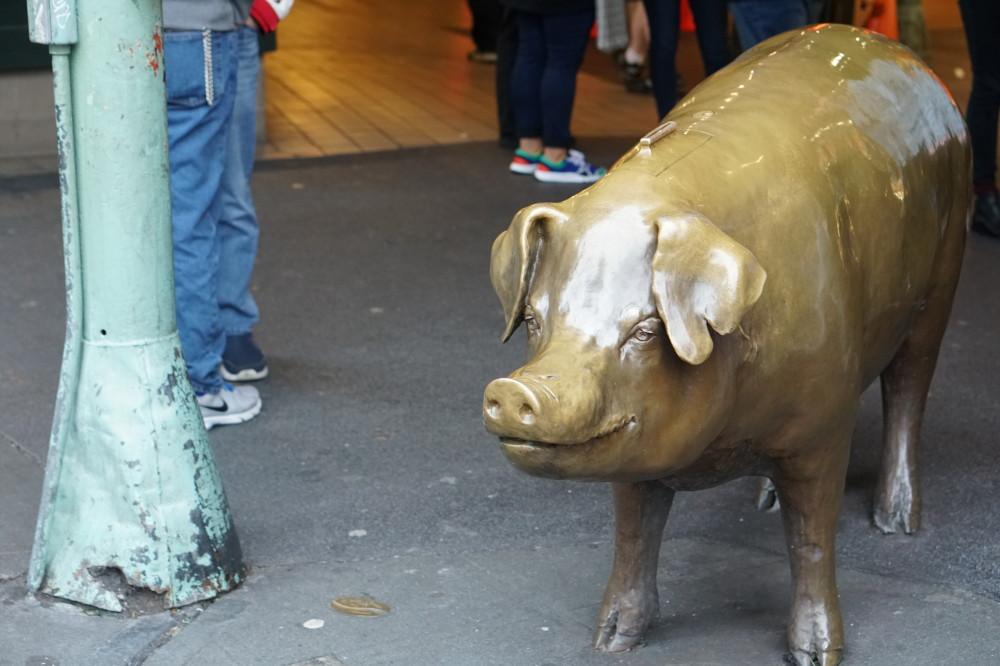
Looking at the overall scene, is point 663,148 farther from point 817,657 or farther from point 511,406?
point 817,657

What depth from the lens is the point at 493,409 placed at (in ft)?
9.11

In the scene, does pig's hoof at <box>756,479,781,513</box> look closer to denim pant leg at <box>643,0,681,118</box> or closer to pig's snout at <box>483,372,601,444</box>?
pig's snout at <box>483,372,601,444</box>

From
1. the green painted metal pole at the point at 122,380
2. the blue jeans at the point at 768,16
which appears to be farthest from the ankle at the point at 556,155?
the green painted metal pole at the point at 122,380

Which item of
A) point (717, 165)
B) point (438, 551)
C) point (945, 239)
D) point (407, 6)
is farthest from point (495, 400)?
point (407, 6)

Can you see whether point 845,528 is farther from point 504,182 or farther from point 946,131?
point 504,182

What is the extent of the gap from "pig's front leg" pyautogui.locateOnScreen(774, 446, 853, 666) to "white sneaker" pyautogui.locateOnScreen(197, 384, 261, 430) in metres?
2.23

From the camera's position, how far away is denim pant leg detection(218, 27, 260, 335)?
203 inches

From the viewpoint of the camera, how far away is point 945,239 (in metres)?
4.10

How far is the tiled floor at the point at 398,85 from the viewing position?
383 inches

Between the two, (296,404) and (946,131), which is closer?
(946,131)

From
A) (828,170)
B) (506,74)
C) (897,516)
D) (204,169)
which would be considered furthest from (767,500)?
(506,74)

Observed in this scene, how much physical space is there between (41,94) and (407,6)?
25.0ft

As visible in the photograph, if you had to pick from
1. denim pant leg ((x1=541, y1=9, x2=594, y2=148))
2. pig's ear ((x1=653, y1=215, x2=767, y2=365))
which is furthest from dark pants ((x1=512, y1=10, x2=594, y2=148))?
pig's ear ((x1=653, y1=215, x2=767, y2=365))

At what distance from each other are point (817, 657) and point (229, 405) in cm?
237
